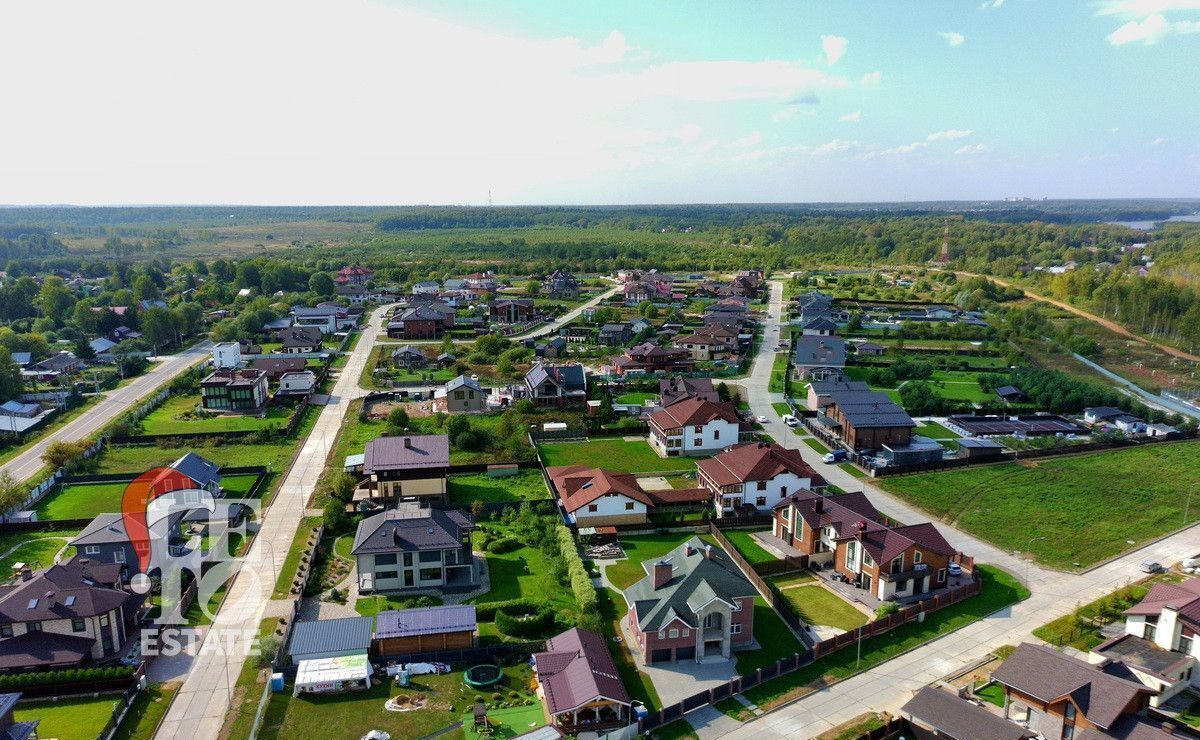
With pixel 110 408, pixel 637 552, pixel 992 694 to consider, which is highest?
pixel 110 408

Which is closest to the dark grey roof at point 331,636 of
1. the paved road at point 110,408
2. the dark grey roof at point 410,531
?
the dark grey roof at point 410,531

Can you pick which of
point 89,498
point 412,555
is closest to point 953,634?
point 412,555

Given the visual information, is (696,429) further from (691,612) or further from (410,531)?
(691,612)

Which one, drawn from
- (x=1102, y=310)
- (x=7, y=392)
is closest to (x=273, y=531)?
(x=7, y=392)

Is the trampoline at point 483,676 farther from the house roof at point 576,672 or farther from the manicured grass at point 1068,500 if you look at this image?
the manicured grass at point 1068,500

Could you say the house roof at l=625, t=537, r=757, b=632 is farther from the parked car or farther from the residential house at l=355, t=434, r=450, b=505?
the parked car

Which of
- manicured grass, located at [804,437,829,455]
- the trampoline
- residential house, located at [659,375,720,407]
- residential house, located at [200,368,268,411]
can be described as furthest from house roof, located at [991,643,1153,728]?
residential house, located at [200,368,268,411]
